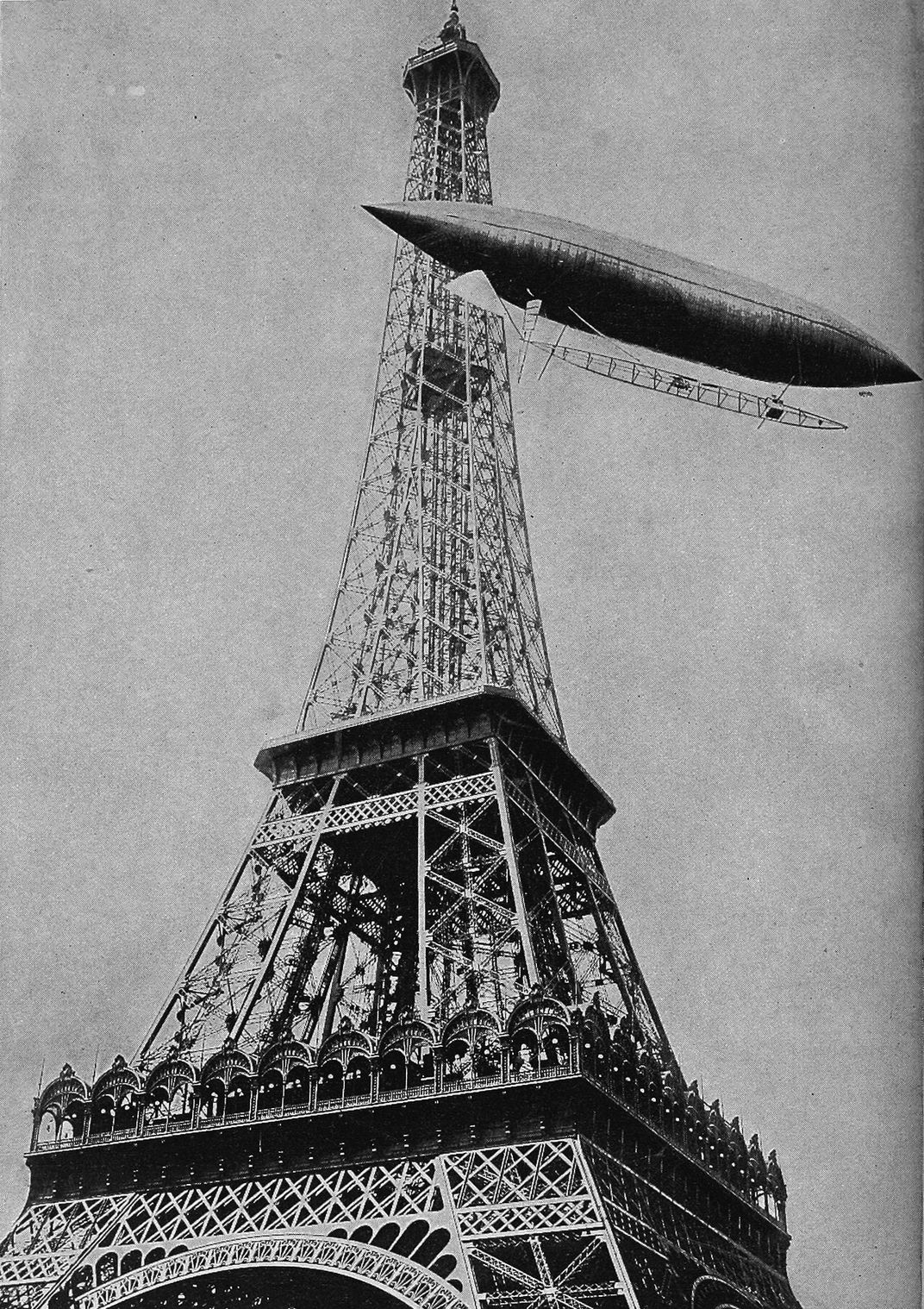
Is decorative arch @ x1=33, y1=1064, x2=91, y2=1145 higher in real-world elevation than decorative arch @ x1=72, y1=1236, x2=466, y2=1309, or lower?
higher

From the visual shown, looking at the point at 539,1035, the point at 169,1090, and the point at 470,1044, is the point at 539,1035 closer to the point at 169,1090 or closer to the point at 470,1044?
the point at 470,1044

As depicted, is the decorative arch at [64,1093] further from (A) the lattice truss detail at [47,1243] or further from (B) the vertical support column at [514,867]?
(B) the vertical support column at [514,867]

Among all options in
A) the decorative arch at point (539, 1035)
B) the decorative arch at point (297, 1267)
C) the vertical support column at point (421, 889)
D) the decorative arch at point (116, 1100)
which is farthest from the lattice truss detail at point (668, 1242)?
the decorative arch at point (116, 1100)

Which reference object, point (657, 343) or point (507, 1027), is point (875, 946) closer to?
point (507, 1027)

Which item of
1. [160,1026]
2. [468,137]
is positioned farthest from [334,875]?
[468,137]

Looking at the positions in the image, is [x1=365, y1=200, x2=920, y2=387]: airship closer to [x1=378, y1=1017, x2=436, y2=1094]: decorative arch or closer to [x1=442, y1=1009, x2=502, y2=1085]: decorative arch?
[x1=442, y1=1009, x2=502, y2=1085]: decorative arch

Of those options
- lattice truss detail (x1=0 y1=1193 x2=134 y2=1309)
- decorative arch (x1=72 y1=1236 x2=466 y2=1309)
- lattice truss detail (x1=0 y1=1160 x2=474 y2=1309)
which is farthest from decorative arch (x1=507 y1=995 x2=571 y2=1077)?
lattice truss detail (x1=0 y1=1193 x2=134 y2=1309)
